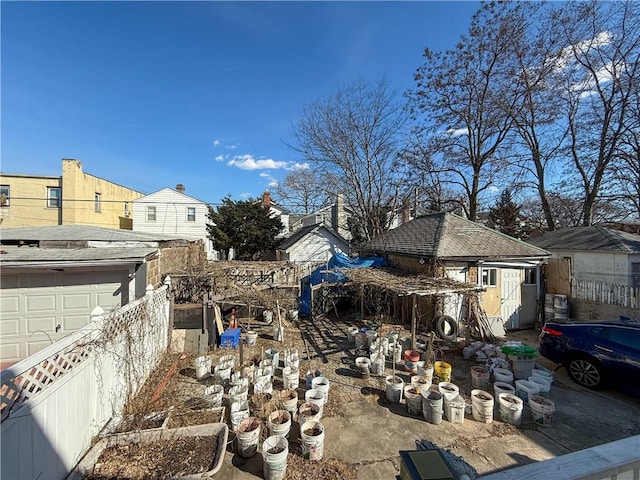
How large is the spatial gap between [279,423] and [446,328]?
715 cm

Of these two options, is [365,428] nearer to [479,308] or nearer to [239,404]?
[239,404]

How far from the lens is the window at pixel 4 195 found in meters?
20.2

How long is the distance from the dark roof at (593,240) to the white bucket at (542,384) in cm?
1032

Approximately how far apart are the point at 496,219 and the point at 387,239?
54.5ft

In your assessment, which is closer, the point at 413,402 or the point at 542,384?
the point at 413,402

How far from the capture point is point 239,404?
5012 millimetres

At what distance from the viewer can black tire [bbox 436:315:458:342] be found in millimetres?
9078

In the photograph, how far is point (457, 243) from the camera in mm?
11117

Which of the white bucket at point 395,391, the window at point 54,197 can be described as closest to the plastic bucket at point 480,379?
the white bucket at point 395,391

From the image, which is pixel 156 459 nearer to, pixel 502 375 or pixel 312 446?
pixel 312 446

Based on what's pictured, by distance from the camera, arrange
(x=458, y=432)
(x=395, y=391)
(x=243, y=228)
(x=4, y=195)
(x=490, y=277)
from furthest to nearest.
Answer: (x=243, y=228)
(x=4, y=195)
(x=490, y=277)
(x=395, y=391)
(x=458, y=432)

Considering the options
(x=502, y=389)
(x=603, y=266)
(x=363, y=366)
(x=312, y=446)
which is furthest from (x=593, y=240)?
(x=312, y=446)

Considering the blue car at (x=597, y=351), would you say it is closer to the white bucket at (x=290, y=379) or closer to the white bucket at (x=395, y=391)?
the white bucket at (x=395, y=391)

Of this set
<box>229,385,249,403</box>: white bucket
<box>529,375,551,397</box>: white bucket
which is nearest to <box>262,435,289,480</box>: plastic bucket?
<box>229,385,249,403</box>: white bucket
